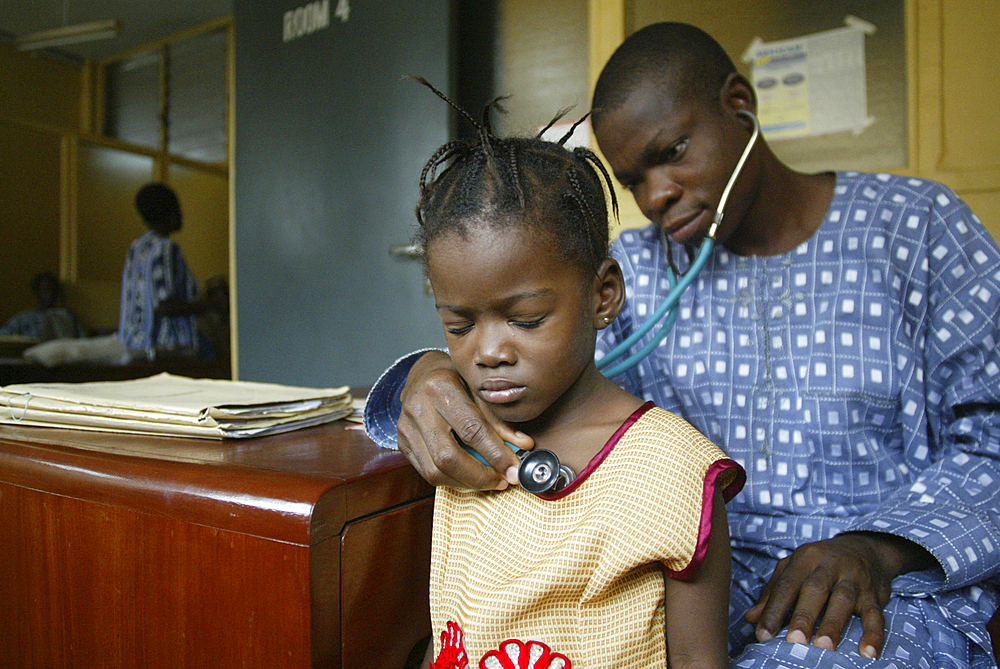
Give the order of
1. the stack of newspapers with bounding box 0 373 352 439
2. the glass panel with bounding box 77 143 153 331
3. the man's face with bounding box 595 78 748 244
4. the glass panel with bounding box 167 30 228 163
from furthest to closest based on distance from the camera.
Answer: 1. the glass panel with bounding box 77 143 153 331
2. the glass panel with bounding box 167 30 228 163
3. the man's face with bounding box 595 78 748 244
4. the stack of newspapers with bounding box 0 373 352 439

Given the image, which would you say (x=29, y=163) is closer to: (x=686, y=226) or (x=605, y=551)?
(x=686, y=226)

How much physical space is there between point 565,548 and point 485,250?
1.00ft

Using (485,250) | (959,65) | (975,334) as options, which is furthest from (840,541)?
(959,65)

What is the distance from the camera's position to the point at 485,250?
676mm

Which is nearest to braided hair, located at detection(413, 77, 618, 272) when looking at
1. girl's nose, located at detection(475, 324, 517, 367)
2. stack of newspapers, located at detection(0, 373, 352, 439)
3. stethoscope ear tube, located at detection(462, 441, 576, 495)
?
girl's nose, located at detection(475, 324, 517, 367)

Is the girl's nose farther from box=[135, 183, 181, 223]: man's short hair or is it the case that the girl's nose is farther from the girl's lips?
box=[135, 183, 181, 223]: man's short hair

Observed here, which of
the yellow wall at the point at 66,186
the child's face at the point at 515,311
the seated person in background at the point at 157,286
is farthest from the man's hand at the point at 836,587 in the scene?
the yellow wall at the point at 66,186

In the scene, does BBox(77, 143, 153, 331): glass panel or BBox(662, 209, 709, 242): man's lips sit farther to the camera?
BBox(77, 143, 153, 331): glass panel

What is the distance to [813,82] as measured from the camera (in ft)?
6.30

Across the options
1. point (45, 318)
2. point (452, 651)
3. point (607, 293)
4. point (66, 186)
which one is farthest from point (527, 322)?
point (66, 186)

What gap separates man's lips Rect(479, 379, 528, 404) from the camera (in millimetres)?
683

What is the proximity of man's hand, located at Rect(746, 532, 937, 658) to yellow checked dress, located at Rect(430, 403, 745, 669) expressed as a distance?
0.54ft

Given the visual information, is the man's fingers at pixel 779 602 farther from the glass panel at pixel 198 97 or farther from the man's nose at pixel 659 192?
the glass panel at pixel 198 97

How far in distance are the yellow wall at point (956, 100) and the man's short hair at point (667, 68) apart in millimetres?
1004
